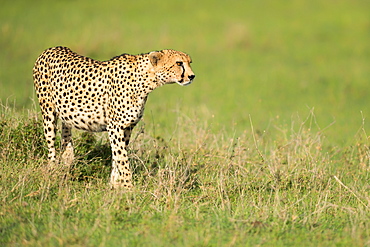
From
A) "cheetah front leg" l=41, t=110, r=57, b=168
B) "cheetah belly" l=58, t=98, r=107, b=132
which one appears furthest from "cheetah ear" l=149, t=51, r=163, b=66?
"cheetah front leg" l=41, t=110, r=57, b=168

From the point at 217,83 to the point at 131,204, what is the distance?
26.3 feet

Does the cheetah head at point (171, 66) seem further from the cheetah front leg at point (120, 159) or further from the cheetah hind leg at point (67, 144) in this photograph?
the cheetah hind leg at point (67, 144)

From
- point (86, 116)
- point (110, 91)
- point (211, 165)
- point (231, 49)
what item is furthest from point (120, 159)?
point (231, 49)

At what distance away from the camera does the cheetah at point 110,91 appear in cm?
581

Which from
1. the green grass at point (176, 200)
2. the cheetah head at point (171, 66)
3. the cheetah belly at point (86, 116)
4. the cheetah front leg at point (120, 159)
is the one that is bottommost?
the green grass at point (176, 200)

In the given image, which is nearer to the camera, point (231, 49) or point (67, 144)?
point (67, 144)

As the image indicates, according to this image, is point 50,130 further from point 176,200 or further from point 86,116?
point 176,200

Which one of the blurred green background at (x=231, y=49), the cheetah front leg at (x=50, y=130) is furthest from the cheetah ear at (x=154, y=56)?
the blurred green background at (x=231, y=49)

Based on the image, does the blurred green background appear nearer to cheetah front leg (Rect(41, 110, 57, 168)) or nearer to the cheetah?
the cheetah

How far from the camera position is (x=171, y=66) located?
5758 mm

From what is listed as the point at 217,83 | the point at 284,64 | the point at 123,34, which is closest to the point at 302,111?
the point at 217,83

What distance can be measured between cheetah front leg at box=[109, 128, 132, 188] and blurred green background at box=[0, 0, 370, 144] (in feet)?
5.94

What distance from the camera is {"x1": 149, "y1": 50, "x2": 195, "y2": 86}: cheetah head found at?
18.8ft

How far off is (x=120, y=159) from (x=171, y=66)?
3.34 feet
